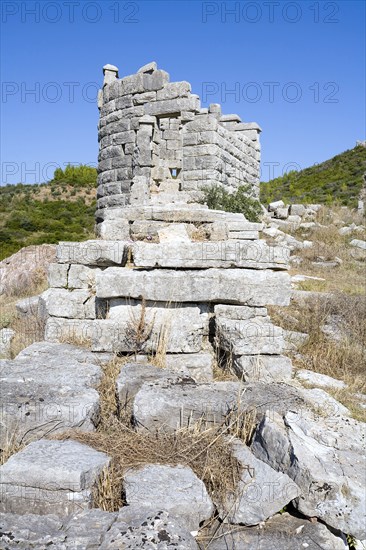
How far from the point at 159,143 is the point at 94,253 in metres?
9.77

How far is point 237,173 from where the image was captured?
1602 centimetres

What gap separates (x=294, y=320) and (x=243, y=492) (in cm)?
423

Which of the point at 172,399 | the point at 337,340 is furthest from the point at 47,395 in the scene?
the point at 337,340

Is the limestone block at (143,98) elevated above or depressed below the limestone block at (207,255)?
above

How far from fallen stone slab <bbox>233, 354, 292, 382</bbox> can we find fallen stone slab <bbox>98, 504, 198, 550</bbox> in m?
2.17

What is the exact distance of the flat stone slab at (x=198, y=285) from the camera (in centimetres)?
454

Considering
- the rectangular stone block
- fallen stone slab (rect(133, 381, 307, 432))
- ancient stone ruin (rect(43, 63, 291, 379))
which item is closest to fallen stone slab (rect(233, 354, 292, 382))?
ancient stone ruin (rect(43, 63, 291, 379))

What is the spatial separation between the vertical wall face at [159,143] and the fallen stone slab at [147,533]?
1068 centimetres

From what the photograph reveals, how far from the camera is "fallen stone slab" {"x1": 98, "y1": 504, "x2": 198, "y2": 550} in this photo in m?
2.13

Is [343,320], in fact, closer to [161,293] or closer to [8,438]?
[161,293]

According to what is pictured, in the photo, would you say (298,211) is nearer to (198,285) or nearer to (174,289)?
(198,285)

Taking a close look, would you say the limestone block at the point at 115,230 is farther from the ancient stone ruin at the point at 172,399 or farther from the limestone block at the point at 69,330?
the limestone block at the point at 69,330

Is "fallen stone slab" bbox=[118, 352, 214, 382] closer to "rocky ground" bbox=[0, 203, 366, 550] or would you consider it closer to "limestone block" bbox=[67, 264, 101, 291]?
"rocky ground" bbox=[0, 203, 366, 550]

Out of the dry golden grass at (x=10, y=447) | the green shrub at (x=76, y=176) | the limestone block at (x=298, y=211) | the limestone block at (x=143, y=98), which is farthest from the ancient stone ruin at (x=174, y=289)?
the green shrub at (x=76, y=176)
